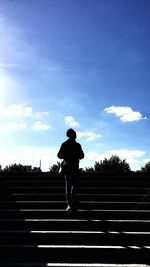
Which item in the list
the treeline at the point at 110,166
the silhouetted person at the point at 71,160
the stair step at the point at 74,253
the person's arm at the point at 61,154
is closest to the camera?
the stair step at the point at 74,253

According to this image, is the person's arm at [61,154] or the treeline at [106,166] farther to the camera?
the treeline at [106,166]

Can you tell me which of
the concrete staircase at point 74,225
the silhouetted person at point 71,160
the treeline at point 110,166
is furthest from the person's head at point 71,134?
the treeline at point 110,166

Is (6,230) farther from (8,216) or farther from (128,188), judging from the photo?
(128,188)

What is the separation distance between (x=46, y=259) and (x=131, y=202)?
3.13 m

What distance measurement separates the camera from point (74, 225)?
695 centimetres

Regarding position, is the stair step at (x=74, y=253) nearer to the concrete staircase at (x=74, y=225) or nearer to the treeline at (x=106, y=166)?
the concrete staircase at (x=74, y=225)

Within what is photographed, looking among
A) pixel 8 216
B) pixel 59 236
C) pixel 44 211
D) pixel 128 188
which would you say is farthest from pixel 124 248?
pixel 128 188

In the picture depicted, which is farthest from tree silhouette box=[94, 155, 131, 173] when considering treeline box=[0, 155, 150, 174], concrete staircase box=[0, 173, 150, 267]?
concrete staircase box=[0, 173, 150, 267]

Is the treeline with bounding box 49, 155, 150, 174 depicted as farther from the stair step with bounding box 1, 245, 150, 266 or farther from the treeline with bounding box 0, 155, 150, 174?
the stair step with bounding box 1, 245, 150, 266

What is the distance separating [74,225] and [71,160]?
4.69 ft

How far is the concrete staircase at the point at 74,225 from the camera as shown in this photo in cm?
595

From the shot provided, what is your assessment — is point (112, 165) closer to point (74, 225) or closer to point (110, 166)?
point (110, 166)

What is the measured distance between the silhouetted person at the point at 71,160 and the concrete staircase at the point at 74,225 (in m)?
0.37

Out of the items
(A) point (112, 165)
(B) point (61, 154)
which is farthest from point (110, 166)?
(B) point (61, 154)
